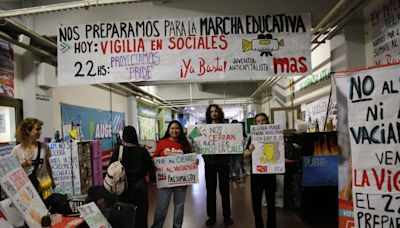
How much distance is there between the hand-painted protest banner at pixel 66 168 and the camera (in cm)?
500

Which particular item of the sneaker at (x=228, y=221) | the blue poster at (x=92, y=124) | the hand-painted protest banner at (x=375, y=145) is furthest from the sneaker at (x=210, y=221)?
the blue poster at (x=92, y=124)

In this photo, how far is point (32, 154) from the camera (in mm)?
3039

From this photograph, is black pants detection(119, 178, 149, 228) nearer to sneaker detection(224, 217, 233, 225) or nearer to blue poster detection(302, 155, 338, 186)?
sneaker detection(224, 217, 233, 225)

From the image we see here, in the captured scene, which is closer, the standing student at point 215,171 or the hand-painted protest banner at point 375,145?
the hand-painted protest banner at point 375,145

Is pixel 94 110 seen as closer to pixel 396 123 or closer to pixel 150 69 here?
pixel 150 69

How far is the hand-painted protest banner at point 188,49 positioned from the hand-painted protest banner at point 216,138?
88 centimetres

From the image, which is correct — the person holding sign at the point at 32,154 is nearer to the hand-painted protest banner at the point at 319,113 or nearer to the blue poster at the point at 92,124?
the blue poster at the point at 92,124

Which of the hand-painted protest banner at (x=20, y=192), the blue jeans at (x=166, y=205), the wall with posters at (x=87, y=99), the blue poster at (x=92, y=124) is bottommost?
the blue jeans at (x=166, y=205)

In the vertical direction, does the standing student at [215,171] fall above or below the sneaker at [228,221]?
above

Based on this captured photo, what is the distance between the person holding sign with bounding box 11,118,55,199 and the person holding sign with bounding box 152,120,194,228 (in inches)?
47.5

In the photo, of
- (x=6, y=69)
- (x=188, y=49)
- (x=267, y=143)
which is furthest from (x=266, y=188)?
(x=6, y=69)

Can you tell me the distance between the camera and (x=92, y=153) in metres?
5.89

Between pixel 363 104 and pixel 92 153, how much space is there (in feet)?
17.0

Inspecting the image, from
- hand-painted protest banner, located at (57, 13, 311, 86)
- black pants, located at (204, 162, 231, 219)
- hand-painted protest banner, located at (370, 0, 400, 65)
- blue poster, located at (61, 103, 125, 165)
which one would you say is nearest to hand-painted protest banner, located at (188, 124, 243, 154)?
black pants, located at (204, 162, 231, 219)
